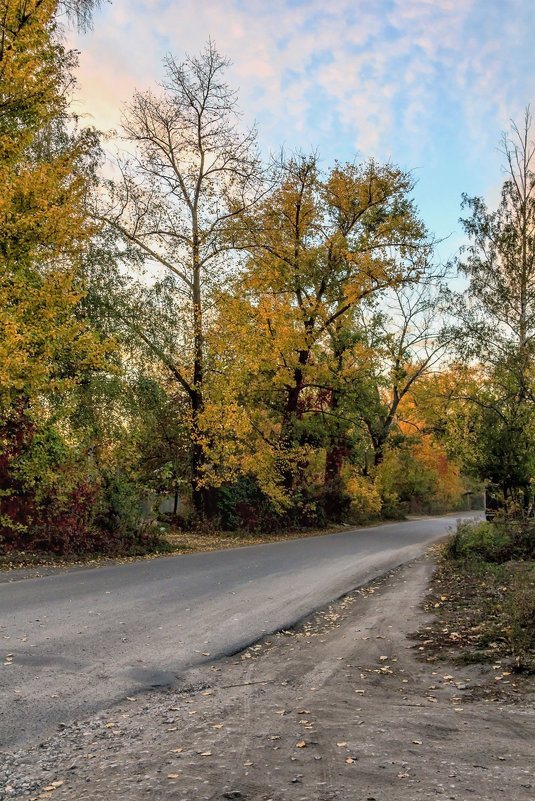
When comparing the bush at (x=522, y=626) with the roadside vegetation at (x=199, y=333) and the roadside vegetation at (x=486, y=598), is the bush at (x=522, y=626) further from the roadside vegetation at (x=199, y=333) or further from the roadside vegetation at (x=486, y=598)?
the roadside vegetation at (x=199, y=333)

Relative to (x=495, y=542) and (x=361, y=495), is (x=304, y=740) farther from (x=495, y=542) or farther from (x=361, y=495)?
(x=361, y=495)

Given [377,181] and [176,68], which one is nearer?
[176,68]

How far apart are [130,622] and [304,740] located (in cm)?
404

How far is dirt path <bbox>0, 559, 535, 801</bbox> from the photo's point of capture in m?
3.44

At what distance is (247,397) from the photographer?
1069 inches

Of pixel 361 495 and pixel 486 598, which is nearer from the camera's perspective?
pixel 486 598

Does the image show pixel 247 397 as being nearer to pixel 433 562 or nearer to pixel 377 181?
pixel 377 181

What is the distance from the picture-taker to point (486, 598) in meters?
9.21

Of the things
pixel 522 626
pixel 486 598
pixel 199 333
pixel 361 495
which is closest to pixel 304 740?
pixel 522 626

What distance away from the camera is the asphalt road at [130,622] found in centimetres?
507

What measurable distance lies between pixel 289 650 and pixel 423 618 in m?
2.39

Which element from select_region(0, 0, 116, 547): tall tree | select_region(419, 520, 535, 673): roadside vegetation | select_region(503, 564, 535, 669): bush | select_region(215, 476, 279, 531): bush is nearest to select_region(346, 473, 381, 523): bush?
select_region(215, 476, 279, 531): bush

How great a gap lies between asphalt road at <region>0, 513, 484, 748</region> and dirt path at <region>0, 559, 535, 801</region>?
1.22ft

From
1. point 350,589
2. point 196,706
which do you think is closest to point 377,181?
point 350,589
